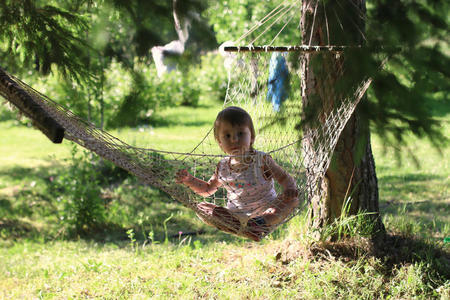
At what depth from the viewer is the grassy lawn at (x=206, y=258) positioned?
2709 mm

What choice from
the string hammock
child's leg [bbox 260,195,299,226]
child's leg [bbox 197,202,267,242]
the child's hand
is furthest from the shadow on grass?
the child's hand

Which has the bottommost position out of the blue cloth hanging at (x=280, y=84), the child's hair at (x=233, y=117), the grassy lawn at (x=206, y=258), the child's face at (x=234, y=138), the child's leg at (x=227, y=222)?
the grassy lawn at (x=206, y=258)

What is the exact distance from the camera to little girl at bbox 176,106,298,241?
240 centimetres

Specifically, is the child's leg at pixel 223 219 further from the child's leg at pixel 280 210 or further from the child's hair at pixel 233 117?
the child's hair at pixel 233 117

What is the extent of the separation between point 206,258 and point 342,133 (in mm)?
1083

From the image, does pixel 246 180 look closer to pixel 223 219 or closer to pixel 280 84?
pixel 223 219

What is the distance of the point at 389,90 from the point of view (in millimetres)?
2127

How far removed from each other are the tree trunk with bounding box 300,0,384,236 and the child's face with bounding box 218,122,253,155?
1.08 ft

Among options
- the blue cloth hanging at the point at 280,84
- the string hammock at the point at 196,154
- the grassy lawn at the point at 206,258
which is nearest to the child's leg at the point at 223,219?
the string hammock at the point at 196,154

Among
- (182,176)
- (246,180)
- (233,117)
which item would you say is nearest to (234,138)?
(233,117)

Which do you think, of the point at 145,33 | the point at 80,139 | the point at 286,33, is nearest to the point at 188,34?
the point at 145,33

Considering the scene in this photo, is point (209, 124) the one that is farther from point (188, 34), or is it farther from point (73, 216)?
point (188, 34)

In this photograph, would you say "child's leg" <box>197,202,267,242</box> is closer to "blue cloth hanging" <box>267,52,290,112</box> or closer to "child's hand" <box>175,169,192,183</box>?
"child's hand" <box>175,169,192,183</box>

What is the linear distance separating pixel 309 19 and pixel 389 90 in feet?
3.14
